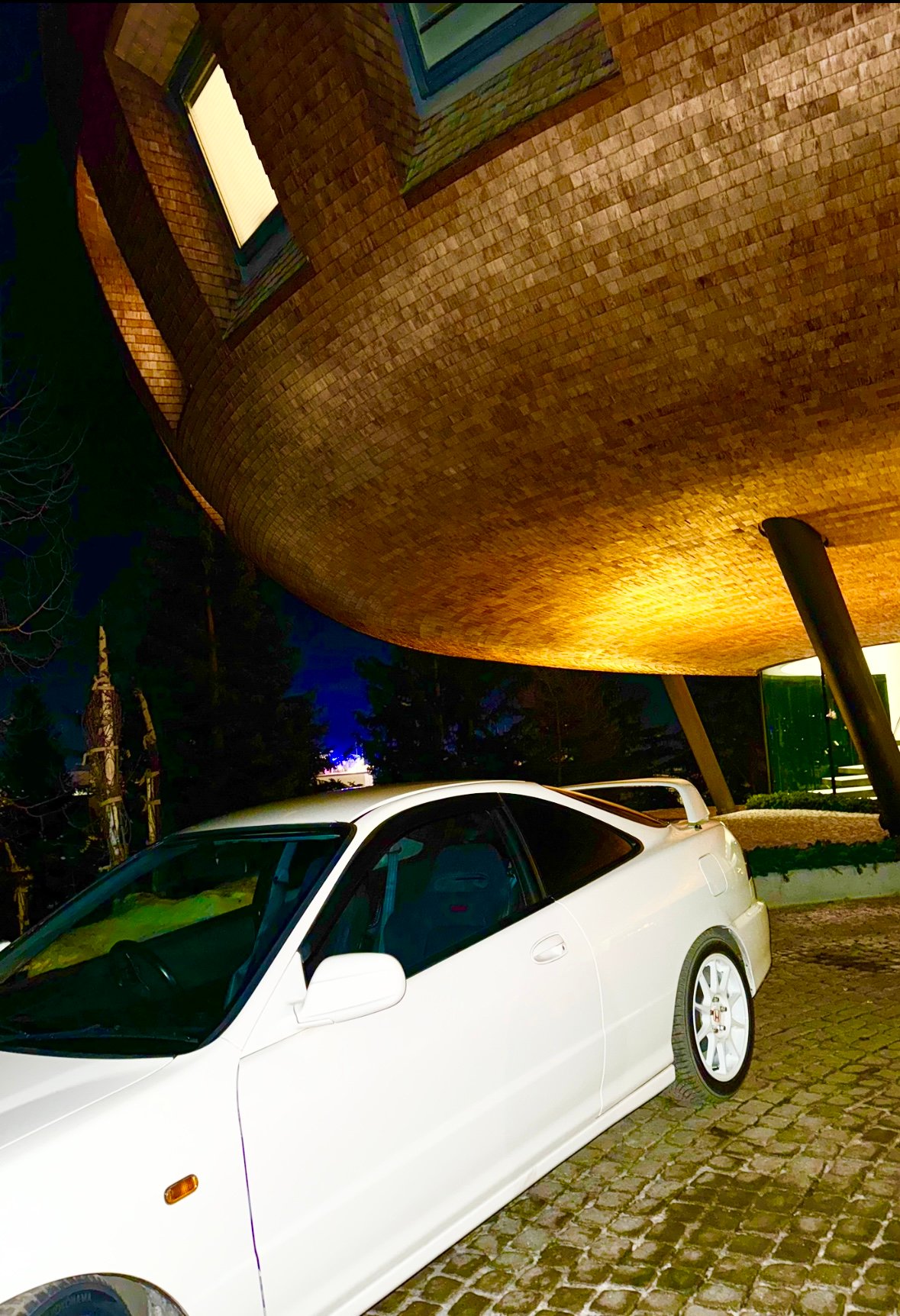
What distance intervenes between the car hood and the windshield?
0.06 m

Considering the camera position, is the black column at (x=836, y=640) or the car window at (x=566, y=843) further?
the black column at (x=836, y=640)

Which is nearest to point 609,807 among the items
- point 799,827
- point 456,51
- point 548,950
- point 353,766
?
point 548,950

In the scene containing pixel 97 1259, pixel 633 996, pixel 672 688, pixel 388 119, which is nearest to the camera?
pixel 97 1259

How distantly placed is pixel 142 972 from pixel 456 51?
6.75m

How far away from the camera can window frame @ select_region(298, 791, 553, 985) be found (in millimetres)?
2842

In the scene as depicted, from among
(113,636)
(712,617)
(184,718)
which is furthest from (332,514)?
(113,636)

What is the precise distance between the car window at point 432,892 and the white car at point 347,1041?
1 cm

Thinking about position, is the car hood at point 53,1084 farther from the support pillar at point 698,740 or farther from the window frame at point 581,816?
the support pillar at point 698,740

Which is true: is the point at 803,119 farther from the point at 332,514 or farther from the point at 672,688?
the point at 672,688

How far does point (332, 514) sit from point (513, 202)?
4.88 meters

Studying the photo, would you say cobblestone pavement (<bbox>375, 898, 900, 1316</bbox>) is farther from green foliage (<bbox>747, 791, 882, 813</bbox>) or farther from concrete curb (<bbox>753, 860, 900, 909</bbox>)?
green foliage (<bbox>747, 791, 882, 813</bbox>)

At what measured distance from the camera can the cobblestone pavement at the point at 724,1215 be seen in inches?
112

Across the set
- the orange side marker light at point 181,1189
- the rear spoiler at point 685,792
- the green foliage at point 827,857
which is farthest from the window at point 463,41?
the green foliage at point 827,857

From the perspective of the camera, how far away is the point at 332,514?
11180mm
